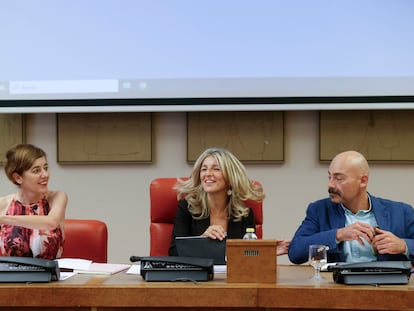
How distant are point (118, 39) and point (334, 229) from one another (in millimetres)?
1922

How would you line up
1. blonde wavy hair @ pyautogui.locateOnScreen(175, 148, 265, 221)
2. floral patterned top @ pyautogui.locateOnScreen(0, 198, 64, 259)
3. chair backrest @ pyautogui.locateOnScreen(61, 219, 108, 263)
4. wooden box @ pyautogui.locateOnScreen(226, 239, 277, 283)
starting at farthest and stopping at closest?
blonde wavy hair @ pyautogui.locateOnScreen(175, 148, 265, 221)
chair backrest @ pyautogui.locateOnScreen(61, 219, 108, 263)
floral patterned top @ pyautogui.locateOnScreen(0, 198, 64, 259)
wooden box @ pyautogui.locateOnScreen(226, 239, 277, 283)

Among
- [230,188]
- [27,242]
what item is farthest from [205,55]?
[27,242]

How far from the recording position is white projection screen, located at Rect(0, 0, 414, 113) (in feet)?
12.5

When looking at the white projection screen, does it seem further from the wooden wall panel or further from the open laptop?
the open laptop

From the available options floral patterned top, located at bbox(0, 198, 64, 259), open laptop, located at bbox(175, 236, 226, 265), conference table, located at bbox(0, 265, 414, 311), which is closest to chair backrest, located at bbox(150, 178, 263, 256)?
floral patterned top, located at bbox(0, 198, 64, 259)

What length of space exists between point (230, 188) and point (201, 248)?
2.15ft

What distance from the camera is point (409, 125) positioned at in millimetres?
3881

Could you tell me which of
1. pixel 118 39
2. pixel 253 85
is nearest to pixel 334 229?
pixel 253 85

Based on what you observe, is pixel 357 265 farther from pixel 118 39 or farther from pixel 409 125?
pixel 118 39

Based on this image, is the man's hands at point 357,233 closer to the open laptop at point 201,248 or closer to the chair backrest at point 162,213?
the open laptop at point 201,248

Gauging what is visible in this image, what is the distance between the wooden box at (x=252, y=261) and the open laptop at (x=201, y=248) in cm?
35

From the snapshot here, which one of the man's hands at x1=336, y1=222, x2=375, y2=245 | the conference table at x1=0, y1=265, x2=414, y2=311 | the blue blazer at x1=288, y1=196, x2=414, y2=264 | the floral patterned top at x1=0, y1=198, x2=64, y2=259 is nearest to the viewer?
the conference table at x1=0, y1=265, x2=414, y2=311

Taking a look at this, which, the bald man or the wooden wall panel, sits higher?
the wooden wall panel

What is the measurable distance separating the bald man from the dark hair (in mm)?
1168
